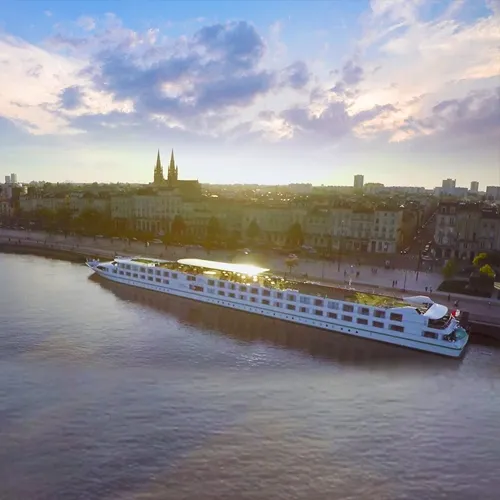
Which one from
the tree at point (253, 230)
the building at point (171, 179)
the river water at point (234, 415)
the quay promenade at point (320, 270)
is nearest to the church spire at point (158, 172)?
the building at point (171, 179)

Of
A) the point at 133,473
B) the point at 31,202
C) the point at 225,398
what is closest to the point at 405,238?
the point at 225,398

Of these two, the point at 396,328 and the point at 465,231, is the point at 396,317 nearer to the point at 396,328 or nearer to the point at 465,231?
the point at 396,328

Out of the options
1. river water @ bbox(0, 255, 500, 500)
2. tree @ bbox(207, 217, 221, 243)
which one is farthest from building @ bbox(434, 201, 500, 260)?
river water @ bbox(0, 255, 500, 500)

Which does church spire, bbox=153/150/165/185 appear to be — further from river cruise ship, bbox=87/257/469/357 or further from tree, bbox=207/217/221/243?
river cruise ship, bbox=87/257/469/357

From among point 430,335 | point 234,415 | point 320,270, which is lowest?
point 234,415

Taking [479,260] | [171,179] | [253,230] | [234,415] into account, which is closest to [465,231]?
[479,260]

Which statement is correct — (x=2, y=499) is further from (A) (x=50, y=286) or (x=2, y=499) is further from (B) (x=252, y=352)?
(A) (x=50, y=286)
